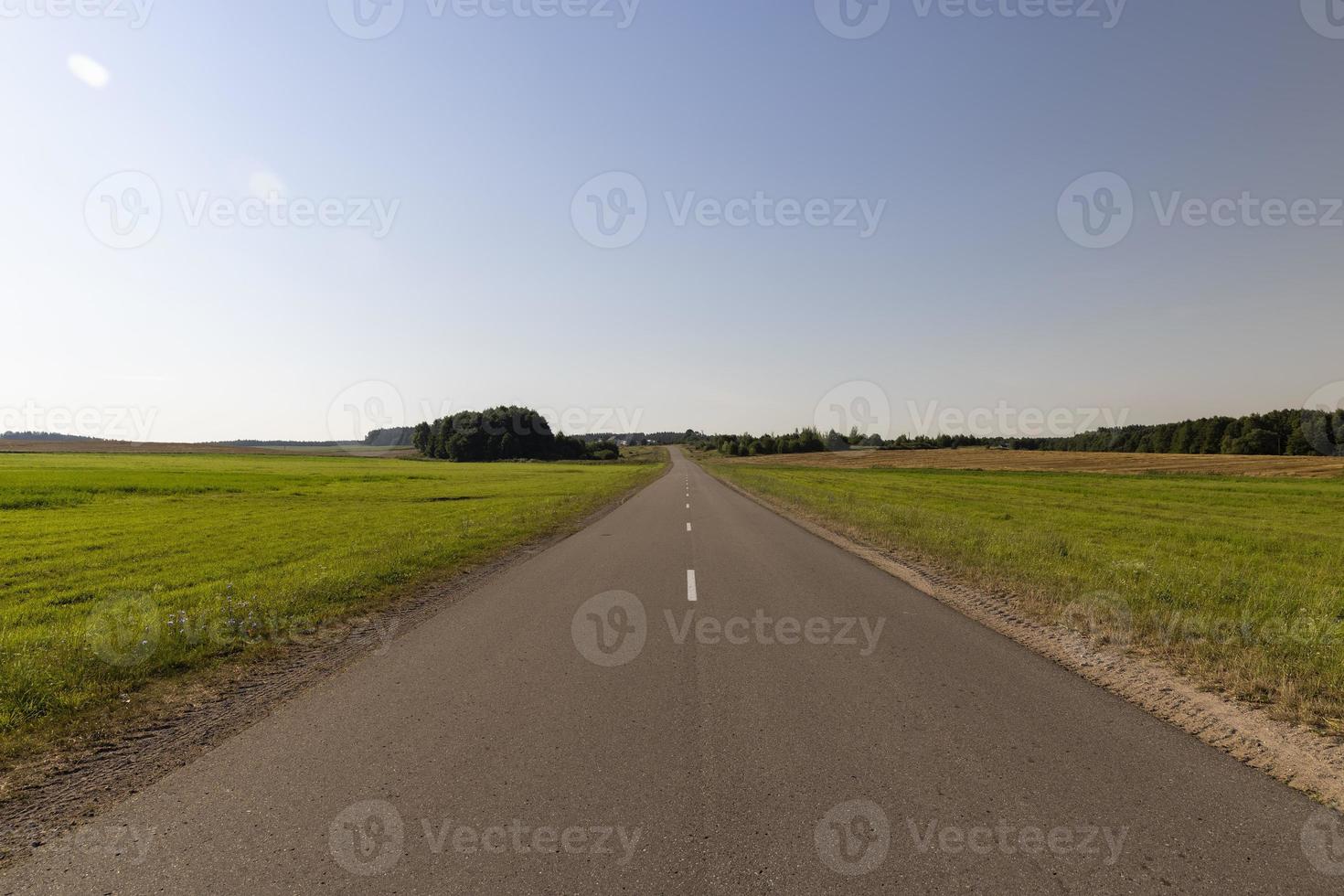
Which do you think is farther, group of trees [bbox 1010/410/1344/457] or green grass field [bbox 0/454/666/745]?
group of trees [bbox 1010/410/1344/457]

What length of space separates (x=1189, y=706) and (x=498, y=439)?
386 feet

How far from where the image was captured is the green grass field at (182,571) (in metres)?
6.02

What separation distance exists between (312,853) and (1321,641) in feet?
32.2

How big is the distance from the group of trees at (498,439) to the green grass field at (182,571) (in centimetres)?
8816

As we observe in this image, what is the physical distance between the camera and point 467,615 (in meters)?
8.17

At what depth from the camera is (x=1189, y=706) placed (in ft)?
16.8

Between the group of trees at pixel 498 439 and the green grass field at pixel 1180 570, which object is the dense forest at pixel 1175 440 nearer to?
the group of trees at pixel 498 439

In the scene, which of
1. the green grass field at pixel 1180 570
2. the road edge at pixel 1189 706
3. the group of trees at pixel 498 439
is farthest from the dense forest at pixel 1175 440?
the road edge at pixel 1189 706

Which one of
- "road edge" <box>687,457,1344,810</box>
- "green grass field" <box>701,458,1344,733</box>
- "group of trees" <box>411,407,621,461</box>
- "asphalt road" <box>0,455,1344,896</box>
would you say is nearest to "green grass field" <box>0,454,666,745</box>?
"asphalt road" <box>0,455,1344,896</box>

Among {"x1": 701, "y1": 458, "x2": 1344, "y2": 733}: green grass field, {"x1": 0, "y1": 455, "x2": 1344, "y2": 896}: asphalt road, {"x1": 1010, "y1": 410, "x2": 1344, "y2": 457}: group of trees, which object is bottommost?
{"x1": 701, "y1": 458, "x2": 1344, "y2": 733}: green grass field

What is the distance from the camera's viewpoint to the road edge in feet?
13.3

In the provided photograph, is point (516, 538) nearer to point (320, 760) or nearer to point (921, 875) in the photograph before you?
point (320, 760)

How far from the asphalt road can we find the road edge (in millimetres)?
257

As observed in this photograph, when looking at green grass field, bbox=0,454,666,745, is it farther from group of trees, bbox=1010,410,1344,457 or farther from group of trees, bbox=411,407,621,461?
group of trees, bbox=1010,410,1344,457
